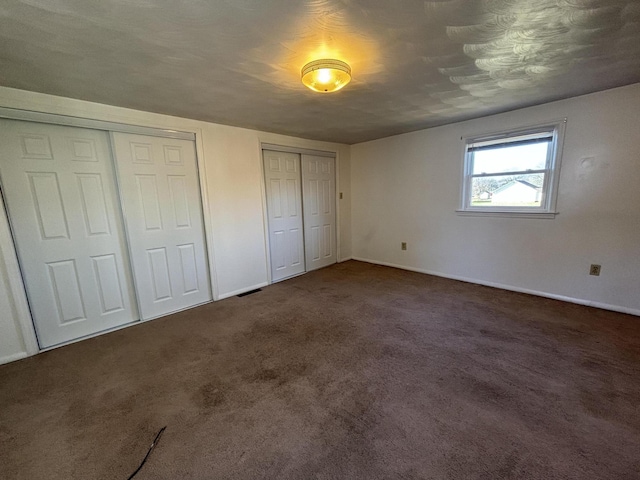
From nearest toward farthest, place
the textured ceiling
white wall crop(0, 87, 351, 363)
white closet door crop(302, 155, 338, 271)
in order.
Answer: the textured ceiling < white wall crop(0, 87, 351, 363) < white closet door crop(302, 155, 338, 271)

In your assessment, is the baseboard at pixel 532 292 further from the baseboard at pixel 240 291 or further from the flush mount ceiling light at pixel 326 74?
the flush mount ceiling light at pixel 326 74

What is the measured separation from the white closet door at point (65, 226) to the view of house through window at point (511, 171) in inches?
168

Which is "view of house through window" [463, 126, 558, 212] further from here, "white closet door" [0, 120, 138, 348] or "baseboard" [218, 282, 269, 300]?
"white closet door" [0, 120, 138, 348]

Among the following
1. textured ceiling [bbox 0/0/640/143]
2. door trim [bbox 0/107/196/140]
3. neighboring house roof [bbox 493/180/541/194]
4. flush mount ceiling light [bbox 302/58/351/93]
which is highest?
textured ceiling [bbox 0/0/640/143]

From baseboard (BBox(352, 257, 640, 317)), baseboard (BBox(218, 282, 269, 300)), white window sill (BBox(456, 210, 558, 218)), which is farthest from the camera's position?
baseboard (BBox(218, 282, 269, 300))

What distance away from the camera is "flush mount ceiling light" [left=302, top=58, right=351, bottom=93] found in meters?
1.72

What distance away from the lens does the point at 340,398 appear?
5.64 ft

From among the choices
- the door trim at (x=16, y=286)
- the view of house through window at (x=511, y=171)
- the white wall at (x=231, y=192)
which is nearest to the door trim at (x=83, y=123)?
the white wall at (x=231, y=192)

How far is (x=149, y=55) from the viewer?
1.64 metres

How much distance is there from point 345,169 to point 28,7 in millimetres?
4157

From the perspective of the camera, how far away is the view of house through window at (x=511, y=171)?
3.03 m

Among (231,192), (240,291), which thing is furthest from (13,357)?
(231,192)

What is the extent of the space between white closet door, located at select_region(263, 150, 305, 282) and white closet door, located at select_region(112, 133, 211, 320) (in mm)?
1043

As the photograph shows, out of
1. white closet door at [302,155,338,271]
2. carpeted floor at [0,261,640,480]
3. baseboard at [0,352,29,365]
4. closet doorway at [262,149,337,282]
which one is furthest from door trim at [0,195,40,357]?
white closet door at [302,155,338,271]
